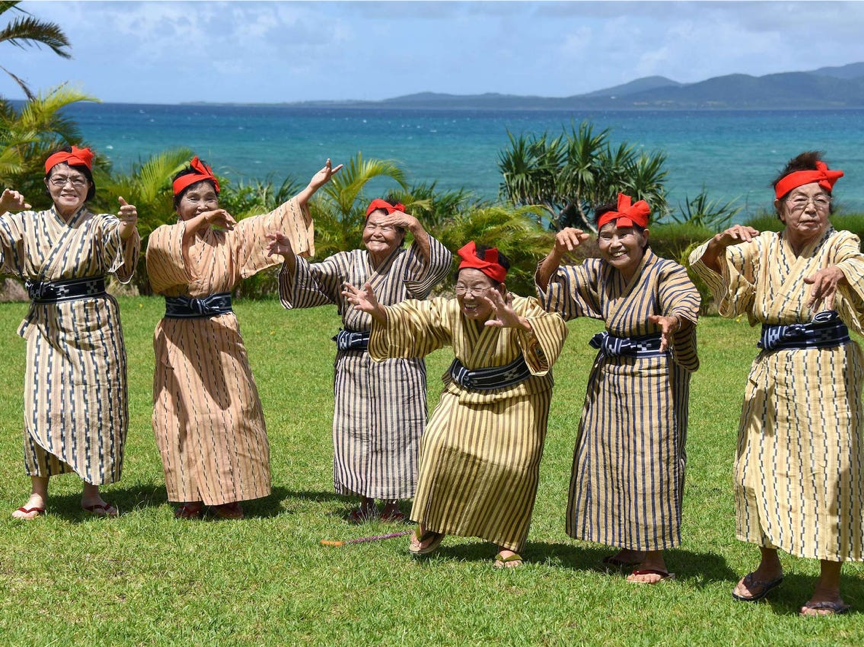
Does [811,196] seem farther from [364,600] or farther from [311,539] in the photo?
[311,539]

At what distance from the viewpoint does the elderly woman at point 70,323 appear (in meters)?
6.77

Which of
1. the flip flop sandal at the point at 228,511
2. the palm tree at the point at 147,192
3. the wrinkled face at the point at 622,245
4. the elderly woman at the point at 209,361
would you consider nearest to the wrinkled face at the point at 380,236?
the elderly woman at the point at 209,361

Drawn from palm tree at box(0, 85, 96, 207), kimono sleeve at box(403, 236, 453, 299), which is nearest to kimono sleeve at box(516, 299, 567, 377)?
kimono sleeve at box(403, 236, 453, 299)

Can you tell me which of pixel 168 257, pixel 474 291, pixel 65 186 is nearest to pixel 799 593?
pixel 474 291

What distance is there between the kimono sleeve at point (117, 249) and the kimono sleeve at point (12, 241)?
465 mm

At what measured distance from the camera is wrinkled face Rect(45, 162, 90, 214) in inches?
267

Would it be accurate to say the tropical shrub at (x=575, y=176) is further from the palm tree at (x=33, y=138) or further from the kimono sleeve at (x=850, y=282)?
the kimono sleeve at (x=850, y=282)

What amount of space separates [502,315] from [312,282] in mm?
1680

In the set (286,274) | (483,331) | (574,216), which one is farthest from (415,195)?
(483,331)

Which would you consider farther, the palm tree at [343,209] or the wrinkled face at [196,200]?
the palm tree at [343,209]

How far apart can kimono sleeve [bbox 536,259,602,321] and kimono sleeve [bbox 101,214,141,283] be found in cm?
243

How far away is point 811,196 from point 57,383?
427 centimetres

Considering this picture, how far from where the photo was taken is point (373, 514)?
7.06m

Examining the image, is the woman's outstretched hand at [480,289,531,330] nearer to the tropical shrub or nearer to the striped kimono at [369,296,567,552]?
the striped kimono at [369,296,567,552]
